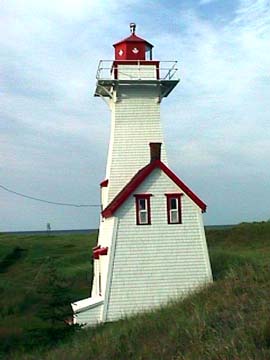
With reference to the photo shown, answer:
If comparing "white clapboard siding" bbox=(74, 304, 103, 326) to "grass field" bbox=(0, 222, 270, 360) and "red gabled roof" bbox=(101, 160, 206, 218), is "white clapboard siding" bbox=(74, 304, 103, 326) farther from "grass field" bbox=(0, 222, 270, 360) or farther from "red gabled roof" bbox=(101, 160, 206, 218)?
"red gabled roof" bbox=(101, 160, 206, 218)

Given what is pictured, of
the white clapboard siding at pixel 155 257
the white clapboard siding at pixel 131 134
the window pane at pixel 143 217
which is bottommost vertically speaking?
the white clapboard siding at pixel 155 257

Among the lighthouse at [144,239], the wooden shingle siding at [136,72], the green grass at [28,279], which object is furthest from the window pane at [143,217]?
the wooden shingle siding at [136,72]

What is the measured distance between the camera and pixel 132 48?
23.7 meters

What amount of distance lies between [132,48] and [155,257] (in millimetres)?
8424

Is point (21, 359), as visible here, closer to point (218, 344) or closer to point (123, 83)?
point (218, 344)

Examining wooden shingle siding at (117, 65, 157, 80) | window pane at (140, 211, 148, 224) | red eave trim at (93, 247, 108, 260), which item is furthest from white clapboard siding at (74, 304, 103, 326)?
wooden shingle siding at (117, 65, 157, 80)

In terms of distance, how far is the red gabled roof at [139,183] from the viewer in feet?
68.9

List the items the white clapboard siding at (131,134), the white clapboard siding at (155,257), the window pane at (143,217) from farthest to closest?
the white clapboard siding at (131,134) < the window pane at (143,217) < the white clapboard siding at (155,257)

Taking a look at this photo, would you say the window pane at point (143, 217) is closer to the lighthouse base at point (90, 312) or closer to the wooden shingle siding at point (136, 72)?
the lighthouse base at point (90, 312)

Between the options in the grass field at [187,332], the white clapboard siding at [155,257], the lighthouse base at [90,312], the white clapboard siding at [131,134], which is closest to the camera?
the grass field at [187,332]

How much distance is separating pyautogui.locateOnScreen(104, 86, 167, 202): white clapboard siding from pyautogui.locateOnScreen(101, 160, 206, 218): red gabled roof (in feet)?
3.24

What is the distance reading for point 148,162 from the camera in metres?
22.9

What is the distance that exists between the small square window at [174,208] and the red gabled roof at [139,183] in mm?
453

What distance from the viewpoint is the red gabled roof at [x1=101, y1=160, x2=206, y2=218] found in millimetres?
21000
